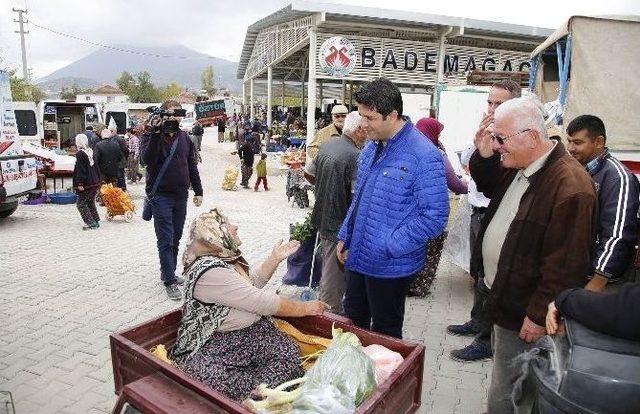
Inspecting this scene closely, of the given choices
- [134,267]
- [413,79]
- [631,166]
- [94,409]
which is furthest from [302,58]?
[94,409]

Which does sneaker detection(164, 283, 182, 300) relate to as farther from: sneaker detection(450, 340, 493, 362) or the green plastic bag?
the green plastic bag

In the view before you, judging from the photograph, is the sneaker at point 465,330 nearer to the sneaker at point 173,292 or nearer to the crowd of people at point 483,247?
the crowd of people at point 483,247

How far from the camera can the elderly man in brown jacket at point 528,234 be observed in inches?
79.3

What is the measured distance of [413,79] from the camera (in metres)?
13.6

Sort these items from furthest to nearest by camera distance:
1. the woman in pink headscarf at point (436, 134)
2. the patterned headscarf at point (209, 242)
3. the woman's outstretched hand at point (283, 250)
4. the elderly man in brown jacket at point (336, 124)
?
1. the elderly man in brown jacket at point (336, 124)
2. the woman in pink headscarf at point (436, 134)
3. the woman's outstretched hand at point (283, 250)
4. the patterned headscarf at point (209, 242)

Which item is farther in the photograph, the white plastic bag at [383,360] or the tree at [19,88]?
the tree at [19,88]

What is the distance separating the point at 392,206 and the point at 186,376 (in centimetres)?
148

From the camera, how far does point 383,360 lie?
7.36 feet

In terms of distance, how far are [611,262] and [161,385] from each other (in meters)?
2.55

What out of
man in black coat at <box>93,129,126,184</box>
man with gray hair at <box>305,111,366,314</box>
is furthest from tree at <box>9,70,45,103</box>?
man with gray hair at <box>305,111,366,314</box>

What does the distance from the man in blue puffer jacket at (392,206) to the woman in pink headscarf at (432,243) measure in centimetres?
144

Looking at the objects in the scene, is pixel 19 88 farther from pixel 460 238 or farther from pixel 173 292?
pixel 460 238

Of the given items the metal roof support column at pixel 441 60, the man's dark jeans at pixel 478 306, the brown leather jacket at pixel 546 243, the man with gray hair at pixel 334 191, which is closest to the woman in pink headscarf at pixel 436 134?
the man's dark jeans at pixel 478 306

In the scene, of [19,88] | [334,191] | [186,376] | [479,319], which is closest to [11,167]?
[334,191]
